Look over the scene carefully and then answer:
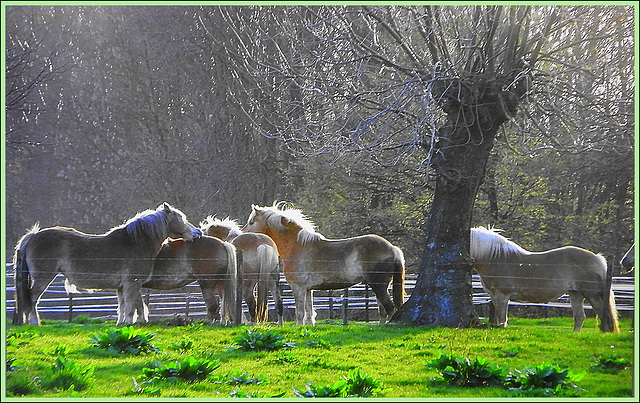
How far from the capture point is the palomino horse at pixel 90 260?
9.64m

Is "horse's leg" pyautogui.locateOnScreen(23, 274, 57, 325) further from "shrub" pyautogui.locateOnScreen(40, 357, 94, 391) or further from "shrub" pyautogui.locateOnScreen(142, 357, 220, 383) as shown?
"shrub" pyautogui.locateOnScreen(142, 357, 220, 383)

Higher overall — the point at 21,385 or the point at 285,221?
the point at 285,221

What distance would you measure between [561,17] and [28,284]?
7794mm

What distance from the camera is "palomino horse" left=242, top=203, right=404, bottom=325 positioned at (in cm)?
1034

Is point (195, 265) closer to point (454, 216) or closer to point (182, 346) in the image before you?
point (182, 346)

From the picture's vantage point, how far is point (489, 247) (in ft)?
33.5

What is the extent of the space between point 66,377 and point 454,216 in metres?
5.39

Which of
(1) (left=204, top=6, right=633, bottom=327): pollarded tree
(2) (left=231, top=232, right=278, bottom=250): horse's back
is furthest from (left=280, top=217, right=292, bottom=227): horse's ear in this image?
(1) (left=204, top=6, right=633, bottom=327): pollarded tree

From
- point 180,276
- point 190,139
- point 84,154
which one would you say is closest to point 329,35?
point 180,276

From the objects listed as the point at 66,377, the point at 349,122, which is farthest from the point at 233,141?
the point at 66,377

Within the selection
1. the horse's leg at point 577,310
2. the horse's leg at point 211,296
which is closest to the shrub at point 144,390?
the horse's leg at point 211,296

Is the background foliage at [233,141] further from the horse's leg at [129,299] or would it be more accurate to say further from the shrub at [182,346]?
the shrub at [182,346]

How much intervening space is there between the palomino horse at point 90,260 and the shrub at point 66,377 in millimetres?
3942

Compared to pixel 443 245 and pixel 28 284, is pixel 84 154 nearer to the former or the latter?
pixel 28 284
